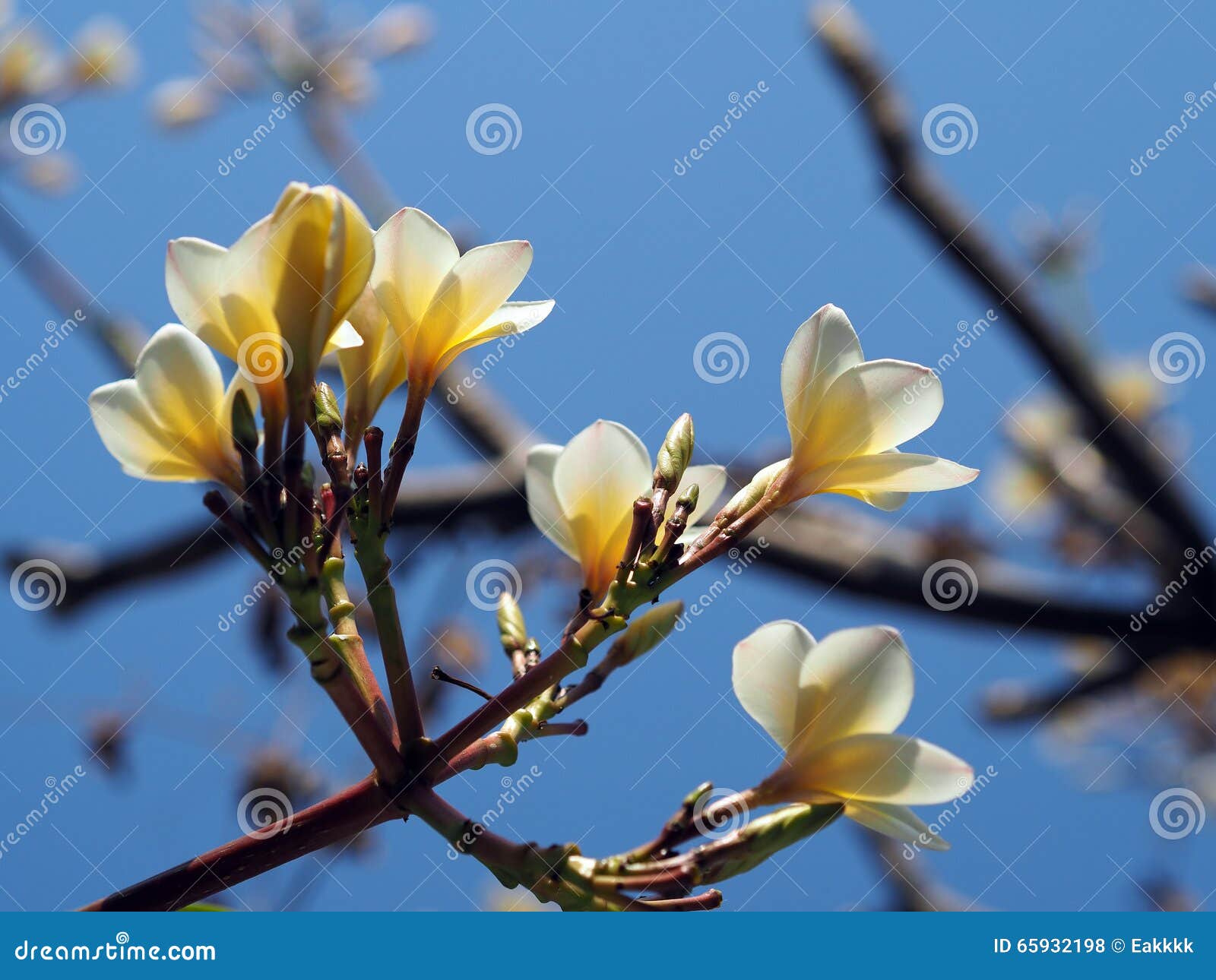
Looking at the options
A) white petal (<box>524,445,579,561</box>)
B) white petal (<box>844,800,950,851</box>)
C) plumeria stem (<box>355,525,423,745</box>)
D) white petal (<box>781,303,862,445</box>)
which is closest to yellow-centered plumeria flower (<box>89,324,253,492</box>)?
Result: plumeria stem (<box>355,525,423,745</box>)

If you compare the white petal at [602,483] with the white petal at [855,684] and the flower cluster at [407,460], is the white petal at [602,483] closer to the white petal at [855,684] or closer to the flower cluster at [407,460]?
the flower cluster at [407,460]

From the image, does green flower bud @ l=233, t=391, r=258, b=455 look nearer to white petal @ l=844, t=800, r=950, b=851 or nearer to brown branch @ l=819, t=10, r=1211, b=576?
white petal @ l=844, t=800, r=950, b=851

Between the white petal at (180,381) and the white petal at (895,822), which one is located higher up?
the white petal at (180,381)

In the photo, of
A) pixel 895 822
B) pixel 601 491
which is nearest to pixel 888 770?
pixel 895 822

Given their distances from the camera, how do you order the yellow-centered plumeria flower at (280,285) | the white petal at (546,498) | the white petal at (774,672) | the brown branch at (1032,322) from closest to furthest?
the yellow-centered plumeria flower at (280,285), the white petal at (774,672), the white petal at (546,498), the brown branch at (1032,322)

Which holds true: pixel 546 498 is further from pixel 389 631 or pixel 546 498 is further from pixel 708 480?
pixel 389 631

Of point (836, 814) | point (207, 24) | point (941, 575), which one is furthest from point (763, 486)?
point (207, 24)

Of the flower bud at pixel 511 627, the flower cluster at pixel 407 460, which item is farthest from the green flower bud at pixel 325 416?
the flower bud at pixel 511 627
